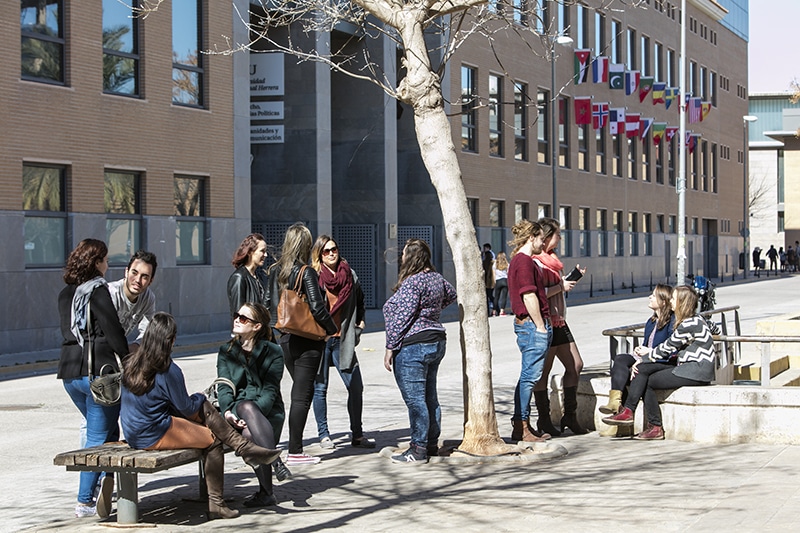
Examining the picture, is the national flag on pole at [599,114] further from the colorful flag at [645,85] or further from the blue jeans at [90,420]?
the blue jeans at [90,420]

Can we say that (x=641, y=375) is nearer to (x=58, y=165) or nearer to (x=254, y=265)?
(x=254, y=265)

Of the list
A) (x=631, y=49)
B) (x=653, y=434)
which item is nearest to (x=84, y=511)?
(x=653, y=434)

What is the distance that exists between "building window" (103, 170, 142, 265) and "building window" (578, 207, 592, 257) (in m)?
28.0

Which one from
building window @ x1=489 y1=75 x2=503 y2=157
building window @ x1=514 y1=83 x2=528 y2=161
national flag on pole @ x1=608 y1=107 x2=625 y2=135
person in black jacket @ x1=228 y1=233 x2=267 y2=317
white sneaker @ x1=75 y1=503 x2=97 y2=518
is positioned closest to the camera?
white sneaker @ x1=75 y1=503 x2=97 y2=518

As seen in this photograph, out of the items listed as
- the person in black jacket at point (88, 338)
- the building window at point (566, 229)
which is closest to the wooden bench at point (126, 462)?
the person in black jacket at point (88, 338)

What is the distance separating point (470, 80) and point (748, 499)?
112ft

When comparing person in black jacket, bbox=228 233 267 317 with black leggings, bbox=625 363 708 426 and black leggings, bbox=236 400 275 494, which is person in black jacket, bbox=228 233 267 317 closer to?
black leggings, bbox=236 400 275 494

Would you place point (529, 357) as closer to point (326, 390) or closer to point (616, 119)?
point (326, 390)

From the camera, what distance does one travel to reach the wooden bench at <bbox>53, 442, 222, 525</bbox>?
7.24 meters

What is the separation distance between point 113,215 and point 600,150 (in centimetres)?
3278

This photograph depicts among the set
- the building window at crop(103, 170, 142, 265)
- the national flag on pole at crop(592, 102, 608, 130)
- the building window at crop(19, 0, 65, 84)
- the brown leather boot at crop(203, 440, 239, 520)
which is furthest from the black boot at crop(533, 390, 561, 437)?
the national flag on pole at crop(592, 102, 608, 130)

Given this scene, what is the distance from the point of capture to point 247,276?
9.88 meters

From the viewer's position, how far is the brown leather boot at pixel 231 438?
7.75m

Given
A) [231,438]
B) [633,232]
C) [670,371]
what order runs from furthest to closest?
[633,232] → [670,371] → [231,438]
